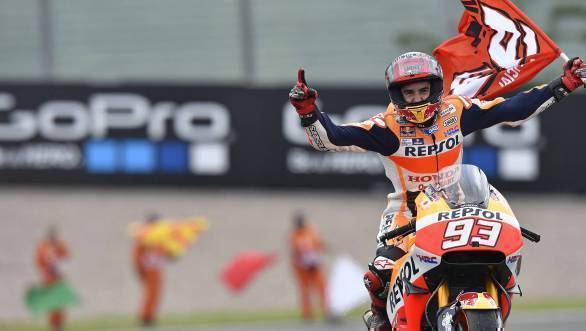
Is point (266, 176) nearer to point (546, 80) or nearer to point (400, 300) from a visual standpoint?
point (546, 80)

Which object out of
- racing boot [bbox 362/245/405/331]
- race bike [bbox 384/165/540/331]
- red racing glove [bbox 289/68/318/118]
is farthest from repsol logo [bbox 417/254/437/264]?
red racing glove [bbox 289/68/318/118]

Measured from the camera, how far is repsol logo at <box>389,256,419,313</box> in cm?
766

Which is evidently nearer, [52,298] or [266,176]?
[52,298]

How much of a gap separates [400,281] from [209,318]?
15911 mm

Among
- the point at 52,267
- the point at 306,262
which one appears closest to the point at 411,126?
the point at 306,262

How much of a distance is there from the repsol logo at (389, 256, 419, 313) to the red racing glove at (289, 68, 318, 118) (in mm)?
1101

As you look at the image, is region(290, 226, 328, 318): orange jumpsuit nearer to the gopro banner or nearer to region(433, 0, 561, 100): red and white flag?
the gopro banner

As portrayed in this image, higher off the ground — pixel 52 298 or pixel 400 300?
pixel 400 300

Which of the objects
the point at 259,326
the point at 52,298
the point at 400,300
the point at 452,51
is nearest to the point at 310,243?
the point at 259,326

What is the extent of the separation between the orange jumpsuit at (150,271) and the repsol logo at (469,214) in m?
16.6

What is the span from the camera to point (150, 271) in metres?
23.9

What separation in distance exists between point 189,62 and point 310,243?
5264 millimetres

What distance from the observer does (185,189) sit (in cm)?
2764

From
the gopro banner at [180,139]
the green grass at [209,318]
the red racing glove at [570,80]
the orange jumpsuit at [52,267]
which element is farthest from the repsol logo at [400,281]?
the gopro banner at [180,139]
